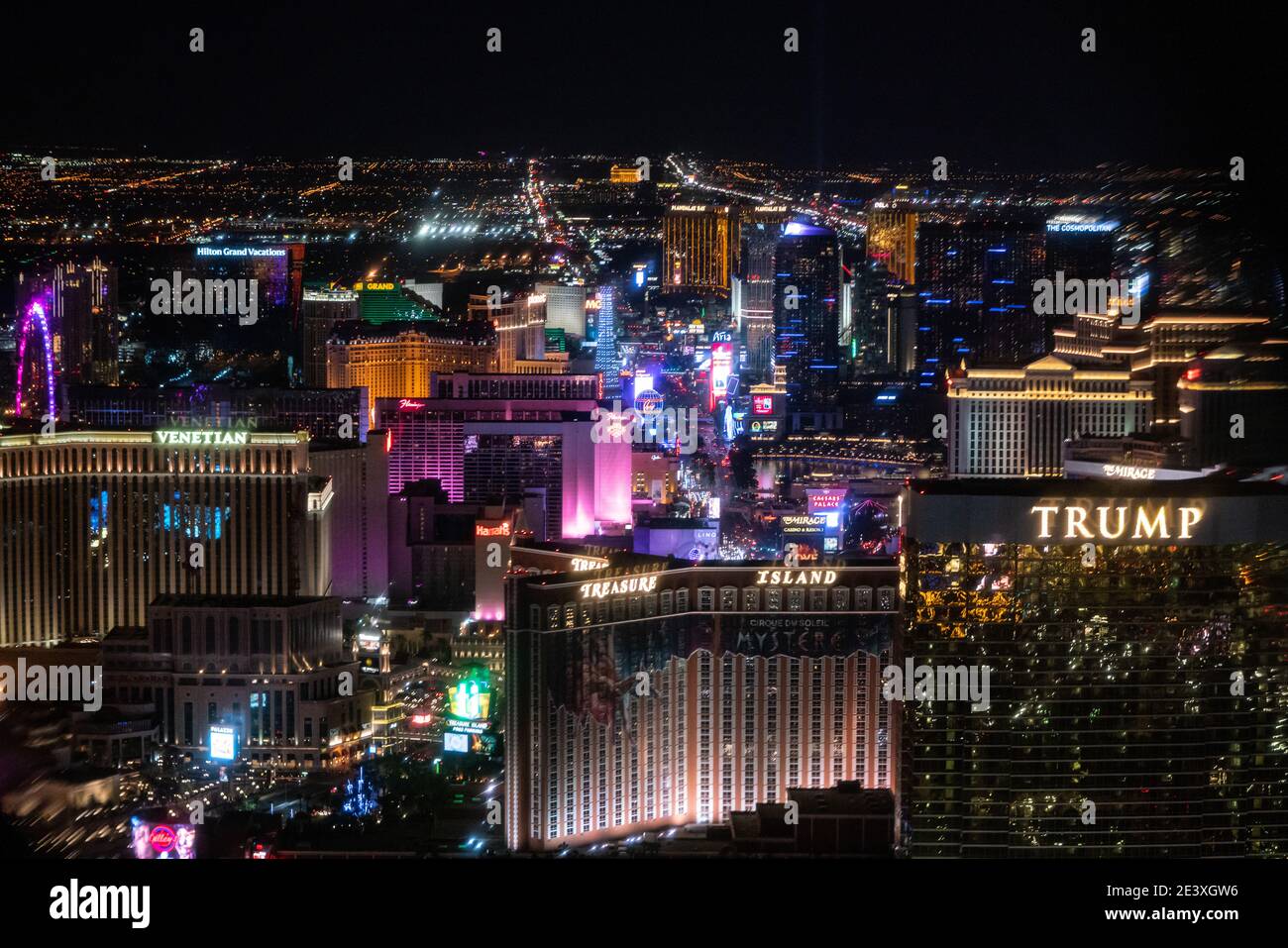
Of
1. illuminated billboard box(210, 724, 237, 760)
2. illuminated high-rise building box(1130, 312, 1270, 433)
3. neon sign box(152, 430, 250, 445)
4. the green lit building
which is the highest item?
the green lit building

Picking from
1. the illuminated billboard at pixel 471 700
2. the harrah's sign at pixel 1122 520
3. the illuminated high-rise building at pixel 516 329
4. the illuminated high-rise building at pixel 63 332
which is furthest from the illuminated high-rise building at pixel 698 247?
the harrah's sign at pixel 1122 520

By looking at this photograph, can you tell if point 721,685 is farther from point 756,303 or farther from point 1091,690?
point 756,303

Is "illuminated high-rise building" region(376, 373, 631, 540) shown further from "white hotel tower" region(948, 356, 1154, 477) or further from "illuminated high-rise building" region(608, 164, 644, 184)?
"illuminated high-rise building" region(608, 164, 644, 184)

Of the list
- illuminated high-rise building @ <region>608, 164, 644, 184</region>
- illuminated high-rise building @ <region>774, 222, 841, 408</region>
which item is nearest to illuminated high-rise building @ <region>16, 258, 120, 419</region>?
illuminated high-rise building @ <region>608, 164, 644, 184</region>

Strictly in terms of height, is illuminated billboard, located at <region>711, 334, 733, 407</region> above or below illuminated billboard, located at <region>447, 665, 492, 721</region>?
above

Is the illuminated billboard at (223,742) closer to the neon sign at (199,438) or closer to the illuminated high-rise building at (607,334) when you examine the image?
the neon sign at (199,438)

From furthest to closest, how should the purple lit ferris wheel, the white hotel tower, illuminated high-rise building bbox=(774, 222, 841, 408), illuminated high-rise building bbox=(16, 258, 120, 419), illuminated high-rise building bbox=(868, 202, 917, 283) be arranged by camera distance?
illuminated high-rise building bbox=(774, 222, 841, 408)
the white hotel tower
the purple lit ferris wheel
illuminated high-rise building bbox=(868, 202, 917, 283)
illuminated high-rise building bbox=(16, 258, 120, 419)
